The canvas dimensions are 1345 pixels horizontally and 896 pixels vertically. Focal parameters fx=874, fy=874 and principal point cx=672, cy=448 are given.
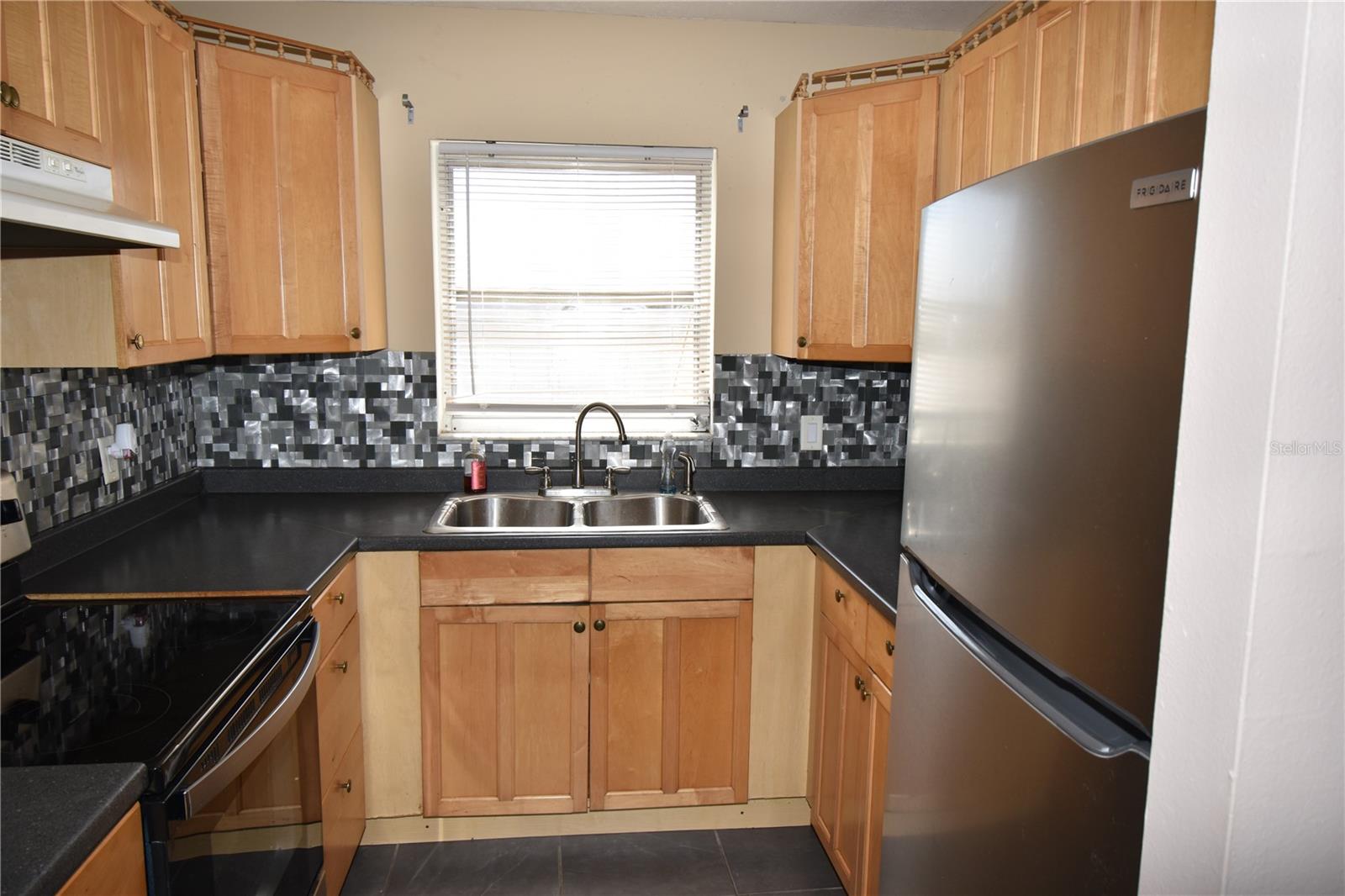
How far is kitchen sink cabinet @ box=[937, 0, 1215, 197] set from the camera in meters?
1.32

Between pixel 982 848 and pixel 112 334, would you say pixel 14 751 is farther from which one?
pixel 982 848

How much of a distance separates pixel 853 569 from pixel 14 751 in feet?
5.13

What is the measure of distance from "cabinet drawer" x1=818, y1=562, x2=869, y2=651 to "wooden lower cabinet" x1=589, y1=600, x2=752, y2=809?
0.76ft

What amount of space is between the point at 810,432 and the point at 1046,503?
1.91 m

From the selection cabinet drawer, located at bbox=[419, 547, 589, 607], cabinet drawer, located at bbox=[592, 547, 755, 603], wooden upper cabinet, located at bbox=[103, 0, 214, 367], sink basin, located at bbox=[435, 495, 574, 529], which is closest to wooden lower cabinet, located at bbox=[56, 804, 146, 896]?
wooden upper cabinet, located at bbox=[103, 0, 214, 367]

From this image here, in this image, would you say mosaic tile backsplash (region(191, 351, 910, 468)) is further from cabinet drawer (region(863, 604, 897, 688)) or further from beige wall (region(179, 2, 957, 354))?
cabinet drawer (region(863, 604, 897, 688))

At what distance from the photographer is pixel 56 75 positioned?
155 centimetres

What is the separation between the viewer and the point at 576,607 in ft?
7.77

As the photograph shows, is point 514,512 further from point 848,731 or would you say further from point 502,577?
point 848,731

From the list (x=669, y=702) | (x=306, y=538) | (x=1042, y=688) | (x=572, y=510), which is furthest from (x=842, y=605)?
(x=306, y=538)

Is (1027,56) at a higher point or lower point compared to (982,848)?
higher

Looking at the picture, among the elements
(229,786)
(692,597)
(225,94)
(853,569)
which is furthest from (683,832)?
(225,94)

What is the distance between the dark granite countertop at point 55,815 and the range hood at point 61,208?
71 cm

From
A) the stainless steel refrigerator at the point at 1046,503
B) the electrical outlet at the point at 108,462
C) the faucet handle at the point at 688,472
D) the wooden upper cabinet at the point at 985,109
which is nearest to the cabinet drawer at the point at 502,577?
the faucet handle at the point at 688,472
